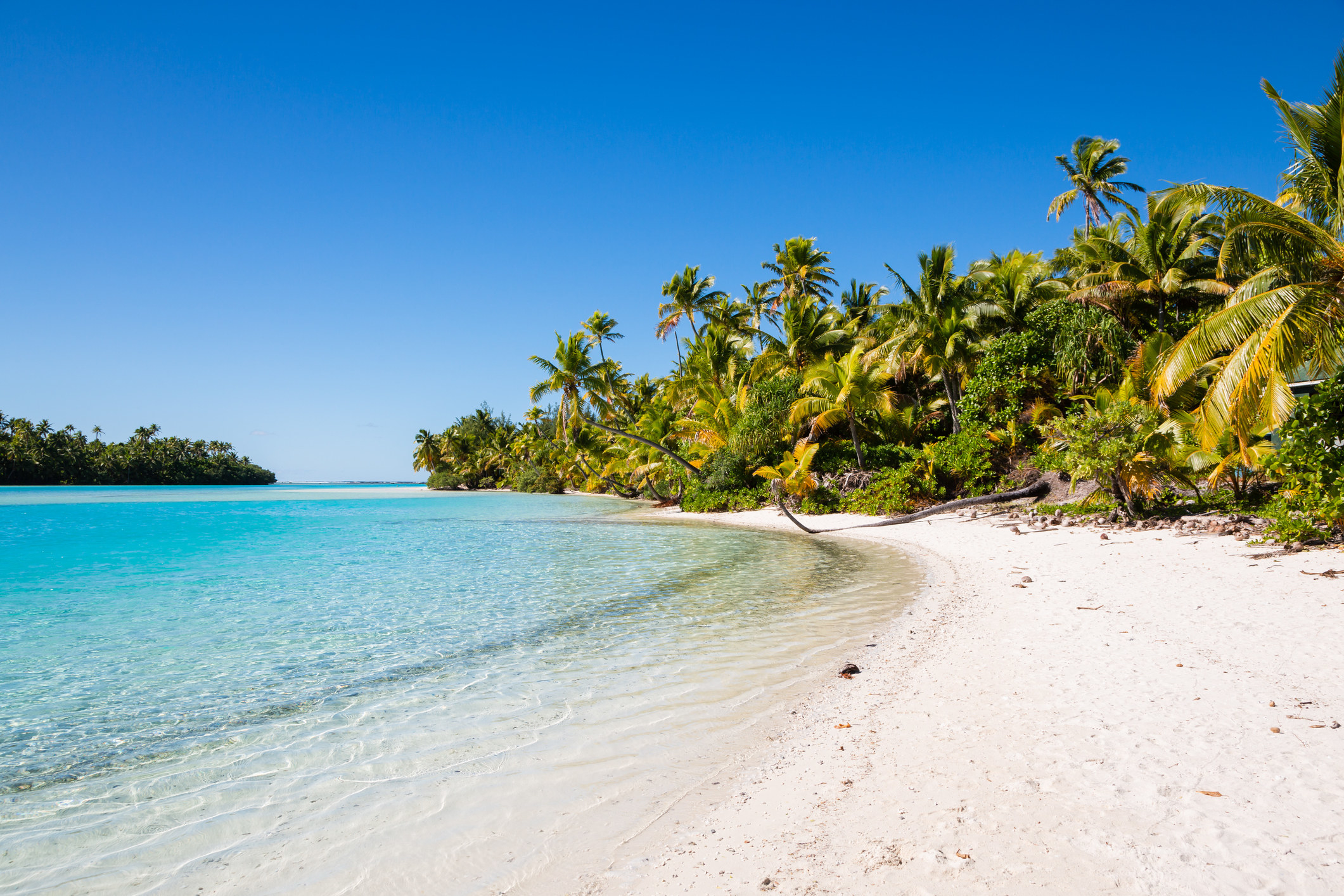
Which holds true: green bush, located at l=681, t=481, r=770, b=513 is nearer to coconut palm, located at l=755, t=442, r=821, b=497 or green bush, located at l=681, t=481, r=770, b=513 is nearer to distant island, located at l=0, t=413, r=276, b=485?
coconut palm, located at l=755, t=442, r=821, b=497

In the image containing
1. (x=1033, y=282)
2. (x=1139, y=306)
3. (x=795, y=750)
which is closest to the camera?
(x=795, y=750)

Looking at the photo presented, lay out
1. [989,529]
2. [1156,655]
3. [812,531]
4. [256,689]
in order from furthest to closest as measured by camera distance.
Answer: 1. [812,531]
2. [989,529]
3. [256,689]
4. [1156,655]

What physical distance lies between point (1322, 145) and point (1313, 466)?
4.96 metres

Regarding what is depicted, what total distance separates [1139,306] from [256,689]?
2501 cm

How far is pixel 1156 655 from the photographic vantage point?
491 centimetres

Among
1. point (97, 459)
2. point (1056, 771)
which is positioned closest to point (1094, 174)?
point (1056, 771)

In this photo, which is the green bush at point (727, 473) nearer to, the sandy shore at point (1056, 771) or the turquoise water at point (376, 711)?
the turquoise water at point (376, 711)

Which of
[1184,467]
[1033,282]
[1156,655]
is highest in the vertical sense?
[1033,282]

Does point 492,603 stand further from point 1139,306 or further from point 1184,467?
point 1139,306

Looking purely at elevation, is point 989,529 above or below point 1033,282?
below

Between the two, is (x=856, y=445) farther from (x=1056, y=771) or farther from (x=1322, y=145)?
(x=1056, y=771)

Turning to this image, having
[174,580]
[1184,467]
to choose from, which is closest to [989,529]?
[1184,467]

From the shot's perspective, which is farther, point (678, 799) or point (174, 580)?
point (174, 580)

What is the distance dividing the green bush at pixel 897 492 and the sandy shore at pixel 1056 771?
14.0 m
